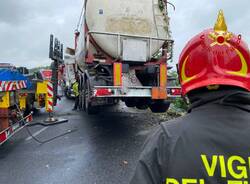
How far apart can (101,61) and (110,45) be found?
0.49 meters

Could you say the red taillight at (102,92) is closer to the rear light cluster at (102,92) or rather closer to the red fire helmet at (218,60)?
the rear light cluster at (102,92)

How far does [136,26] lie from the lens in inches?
347

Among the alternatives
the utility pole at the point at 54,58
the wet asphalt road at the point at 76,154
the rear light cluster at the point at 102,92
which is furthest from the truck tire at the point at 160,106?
the utility pole at the point at 54,58

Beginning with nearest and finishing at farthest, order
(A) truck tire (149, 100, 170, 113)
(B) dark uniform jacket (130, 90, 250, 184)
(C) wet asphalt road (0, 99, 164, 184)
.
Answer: (B) dark uniform jacket (130, 90, 250, 184)
(C) wet asphalt road (0, 99, 164, 184)
(A) truck tire (149, 100, 170, 113)

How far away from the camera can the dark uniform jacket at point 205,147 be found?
1267mm

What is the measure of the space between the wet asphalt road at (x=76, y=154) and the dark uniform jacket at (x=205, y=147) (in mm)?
2351

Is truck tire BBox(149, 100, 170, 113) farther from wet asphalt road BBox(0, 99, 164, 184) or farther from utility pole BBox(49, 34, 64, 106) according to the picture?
utility pole BBox(49, 34, 64, 106)

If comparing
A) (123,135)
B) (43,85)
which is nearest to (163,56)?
(123,135)

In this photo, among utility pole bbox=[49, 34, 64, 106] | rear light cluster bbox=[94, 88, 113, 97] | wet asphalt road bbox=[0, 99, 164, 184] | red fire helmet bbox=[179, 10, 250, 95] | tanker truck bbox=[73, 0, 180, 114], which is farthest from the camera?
utility pole bbox=[49, 34, 64, 106]

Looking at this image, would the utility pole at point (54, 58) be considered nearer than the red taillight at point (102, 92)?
No

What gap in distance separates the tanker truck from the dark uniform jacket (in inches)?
270

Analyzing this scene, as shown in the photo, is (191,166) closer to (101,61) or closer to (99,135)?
(99,135)

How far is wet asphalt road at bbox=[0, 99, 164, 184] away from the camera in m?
5.05

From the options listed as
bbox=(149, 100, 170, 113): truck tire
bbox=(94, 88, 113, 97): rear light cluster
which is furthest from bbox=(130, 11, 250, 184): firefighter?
bbox=(149, 100, 170, 113): truck tire
